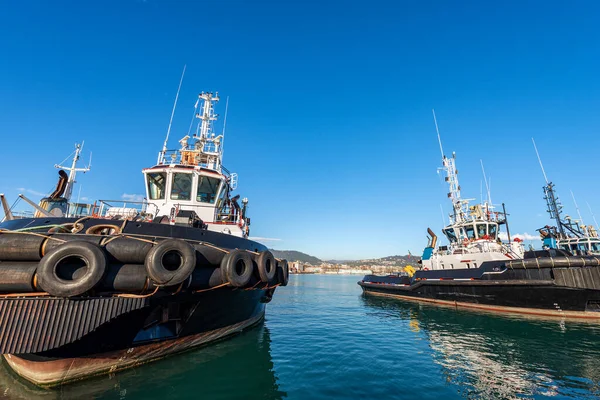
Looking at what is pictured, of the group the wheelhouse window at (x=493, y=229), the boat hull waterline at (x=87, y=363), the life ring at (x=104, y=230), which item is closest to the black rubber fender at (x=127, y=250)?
the life ring at (x=104, y=230)

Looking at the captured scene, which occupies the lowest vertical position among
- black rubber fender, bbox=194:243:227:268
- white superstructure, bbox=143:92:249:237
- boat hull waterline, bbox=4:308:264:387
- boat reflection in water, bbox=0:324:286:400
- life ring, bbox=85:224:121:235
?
boat reflection in water, bbox=0:324:286:400

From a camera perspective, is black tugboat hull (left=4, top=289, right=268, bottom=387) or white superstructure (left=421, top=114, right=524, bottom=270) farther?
white superstructure (left=421, top=114, right=524, bottom=270)

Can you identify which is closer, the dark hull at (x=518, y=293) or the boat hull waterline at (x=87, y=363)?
the boat hull waterline at (x=87, y=363)

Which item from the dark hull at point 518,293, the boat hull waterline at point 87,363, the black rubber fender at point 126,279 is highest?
the black rubber fender at point 126,279

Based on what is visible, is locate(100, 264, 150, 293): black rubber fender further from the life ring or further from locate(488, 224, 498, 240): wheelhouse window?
locate(488, 224, 498, 240): wheelhouse window

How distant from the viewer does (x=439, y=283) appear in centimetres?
1966

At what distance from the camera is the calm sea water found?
215 inches

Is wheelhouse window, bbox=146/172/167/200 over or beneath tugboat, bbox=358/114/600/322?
over

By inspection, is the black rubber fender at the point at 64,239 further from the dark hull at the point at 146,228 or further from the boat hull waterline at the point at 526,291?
the boat hull waterline at the point at 526,291

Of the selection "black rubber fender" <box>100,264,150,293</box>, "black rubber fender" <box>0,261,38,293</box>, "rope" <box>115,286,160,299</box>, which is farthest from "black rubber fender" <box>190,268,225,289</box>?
"black rubber fender" <box>0,261,38,293</box>

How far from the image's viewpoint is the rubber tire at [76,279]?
4559 mm

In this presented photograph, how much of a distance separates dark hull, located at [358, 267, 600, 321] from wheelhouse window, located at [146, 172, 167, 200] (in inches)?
768

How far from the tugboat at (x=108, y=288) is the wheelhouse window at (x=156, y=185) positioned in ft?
5.84

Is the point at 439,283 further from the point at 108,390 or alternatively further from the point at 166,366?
the point at 108,390
